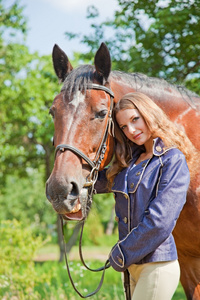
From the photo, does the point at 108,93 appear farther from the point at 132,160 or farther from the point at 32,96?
the point at 32,96

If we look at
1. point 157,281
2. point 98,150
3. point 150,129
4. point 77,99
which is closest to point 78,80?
point 77,99

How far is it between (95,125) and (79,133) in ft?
0.47

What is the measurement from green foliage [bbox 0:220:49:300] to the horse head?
3.43 m

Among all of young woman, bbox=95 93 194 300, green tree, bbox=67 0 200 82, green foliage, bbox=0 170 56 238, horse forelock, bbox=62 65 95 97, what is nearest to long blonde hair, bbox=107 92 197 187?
young woman, bbox=95 93 194 300

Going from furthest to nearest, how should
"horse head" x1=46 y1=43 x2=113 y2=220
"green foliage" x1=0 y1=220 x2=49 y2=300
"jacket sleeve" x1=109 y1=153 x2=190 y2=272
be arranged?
1. "green foliage" x1=0 y1=220 x2=49 y2=300
2. "horse head" x1=46 y1=43 x2=113 y2=220
3. "jacket sleeve" x1=109 y1=153 x2=190 y2=272

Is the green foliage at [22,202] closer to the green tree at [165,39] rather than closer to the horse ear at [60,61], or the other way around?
the green tree at [165,39]

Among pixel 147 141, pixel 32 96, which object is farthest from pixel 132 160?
pixel 32 96

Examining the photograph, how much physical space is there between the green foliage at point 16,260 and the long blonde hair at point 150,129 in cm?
341

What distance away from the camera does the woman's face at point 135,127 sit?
221cm

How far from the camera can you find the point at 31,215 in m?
31.4

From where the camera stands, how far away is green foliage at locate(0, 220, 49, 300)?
207 inches

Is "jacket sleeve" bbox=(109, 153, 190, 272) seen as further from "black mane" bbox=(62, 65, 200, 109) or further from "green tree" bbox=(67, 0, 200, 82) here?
"green tree" bbox=(67, 0, 200, 82)

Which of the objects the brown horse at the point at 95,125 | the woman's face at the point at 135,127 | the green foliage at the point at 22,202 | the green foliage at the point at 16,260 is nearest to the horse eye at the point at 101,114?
the brown horse at the point at 95,125

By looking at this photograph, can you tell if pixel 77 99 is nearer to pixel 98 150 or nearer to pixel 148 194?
pixel 98 150
